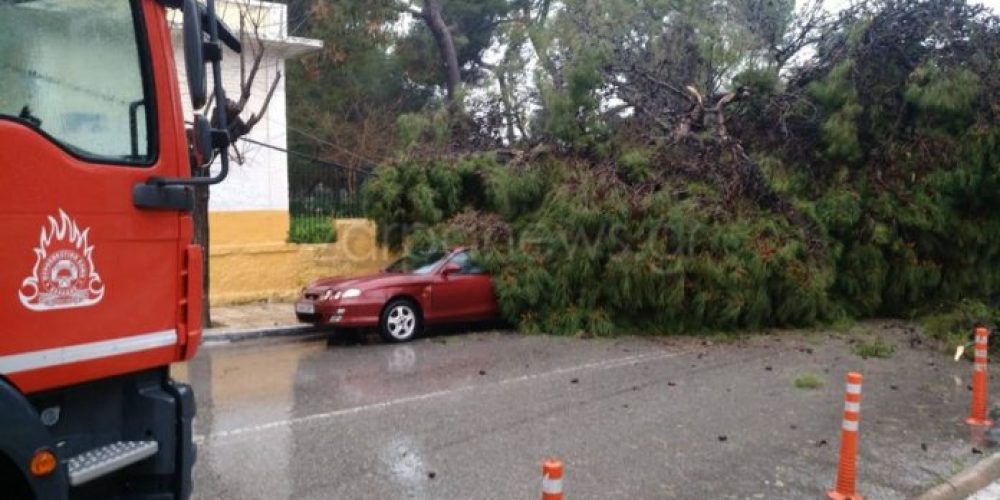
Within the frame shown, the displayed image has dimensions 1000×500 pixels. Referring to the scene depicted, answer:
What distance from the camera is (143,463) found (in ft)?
11.1

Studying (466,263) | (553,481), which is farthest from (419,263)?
(553,481)

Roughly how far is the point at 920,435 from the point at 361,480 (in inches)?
181

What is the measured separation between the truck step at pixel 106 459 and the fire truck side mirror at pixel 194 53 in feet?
4.67

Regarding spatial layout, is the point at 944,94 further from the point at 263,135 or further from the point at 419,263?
the point at 263,135

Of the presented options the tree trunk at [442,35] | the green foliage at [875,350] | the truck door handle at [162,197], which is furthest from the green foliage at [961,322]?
the tree trunk at [442,35]

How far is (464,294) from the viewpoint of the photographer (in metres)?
12.1

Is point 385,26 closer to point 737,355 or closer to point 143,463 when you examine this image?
point 737,355

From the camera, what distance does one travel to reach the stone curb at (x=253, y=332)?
11.9 meters

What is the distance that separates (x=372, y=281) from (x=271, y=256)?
16.4 feet

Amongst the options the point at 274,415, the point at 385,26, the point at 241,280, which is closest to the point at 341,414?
the point at 274,415

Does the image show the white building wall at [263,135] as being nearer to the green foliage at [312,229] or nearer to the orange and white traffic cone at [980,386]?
the green foliage at [312,229]

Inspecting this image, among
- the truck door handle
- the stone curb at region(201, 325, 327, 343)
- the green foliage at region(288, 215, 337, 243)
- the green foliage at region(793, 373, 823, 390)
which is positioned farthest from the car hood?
the truck door handle

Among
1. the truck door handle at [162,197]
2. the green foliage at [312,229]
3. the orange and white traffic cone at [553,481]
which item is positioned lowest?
the orange and white traffic cone at [553,481]

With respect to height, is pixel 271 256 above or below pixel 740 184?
below
